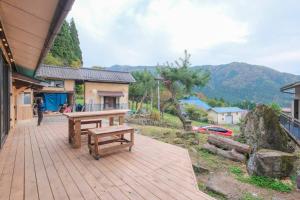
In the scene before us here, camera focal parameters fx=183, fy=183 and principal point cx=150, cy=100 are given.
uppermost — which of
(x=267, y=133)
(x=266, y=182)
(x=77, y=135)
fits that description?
(x=77, y=135)

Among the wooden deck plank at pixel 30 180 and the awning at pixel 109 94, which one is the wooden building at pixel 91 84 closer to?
the awning at pixel 109 94

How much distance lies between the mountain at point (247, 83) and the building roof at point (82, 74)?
43111mm

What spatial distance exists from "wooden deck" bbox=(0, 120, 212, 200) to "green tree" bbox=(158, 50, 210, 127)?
353 inches

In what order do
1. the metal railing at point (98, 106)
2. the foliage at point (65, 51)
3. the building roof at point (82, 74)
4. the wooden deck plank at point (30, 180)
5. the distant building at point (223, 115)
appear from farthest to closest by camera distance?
the distant building at point (223, 115) < the foliage at point (65, 51) < the metal railing at point (98, 106) < the building roof at point (82, 74) < the wooden deck plank at point (30, 180)

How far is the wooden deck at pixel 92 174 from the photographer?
97.0 inches

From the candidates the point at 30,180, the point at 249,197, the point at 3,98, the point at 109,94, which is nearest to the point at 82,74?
the point at 109,94

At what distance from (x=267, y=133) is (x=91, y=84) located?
17469 mm

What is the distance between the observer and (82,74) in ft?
65.1

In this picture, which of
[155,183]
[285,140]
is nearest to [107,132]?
[155,183]

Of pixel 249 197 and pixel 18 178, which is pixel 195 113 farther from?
pixel 18 178

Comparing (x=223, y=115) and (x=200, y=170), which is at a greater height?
(x=200, y=170)

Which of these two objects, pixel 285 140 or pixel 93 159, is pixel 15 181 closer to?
pixel 93 159

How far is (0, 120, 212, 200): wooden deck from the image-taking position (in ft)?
8.09

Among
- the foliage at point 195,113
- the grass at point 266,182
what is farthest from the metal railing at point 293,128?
the foliage at point 195,113
